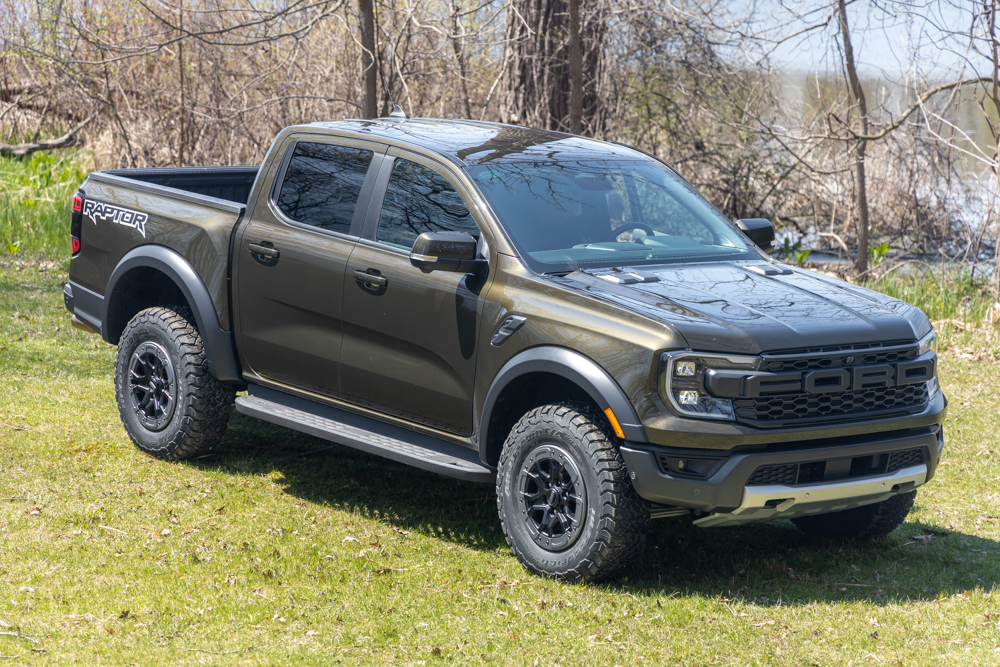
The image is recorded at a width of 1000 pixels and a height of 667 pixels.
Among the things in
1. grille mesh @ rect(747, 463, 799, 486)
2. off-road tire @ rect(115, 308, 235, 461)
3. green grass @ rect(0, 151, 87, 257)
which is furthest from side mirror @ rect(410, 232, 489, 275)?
green grass @ rect(0, 151, 87, 257)

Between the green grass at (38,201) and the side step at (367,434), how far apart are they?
8596 mm

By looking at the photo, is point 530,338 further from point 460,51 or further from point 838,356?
point 460,51

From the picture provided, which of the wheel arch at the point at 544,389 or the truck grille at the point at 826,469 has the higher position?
the wheel arch at the point at 544,389

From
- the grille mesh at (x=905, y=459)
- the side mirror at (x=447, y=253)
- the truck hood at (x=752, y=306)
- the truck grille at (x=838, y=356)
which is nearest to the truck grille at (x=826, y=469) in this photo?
the grille mesh at (x=905, y=459)

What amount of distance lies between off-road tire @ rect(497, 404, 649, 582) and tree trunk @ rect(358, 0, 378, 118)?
7058 millimetres

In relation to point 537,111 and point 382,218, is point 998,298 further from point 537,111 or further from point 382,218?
point 382,218

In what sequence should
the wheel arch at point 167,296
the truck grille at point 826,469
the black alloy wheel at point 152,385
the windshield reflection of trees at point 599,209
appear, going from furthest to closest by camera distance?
1. the black alloy wheel at point 152,385
2. the wheel arch at point 167,296
3. the windshield reflection of trees at point 599,209
4. the truck grille at point 826,469

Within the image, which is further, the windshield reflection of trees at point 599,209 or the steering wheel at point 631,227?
the steering wheel at point 631,227


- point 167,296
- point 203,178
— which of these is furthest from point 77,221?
point 203,178

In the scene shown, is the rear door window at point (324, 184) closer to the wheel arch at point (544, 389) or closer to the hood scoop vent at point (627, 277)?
the wheel arch at point (544, 389)

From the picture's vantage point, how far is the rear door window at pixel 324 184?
19.2ft

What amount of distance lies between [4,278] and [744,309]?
391 inches

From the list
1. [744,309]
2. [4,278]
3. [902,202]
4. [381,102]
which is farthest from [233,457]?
[902,202]

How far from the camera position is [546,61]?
1283cm
